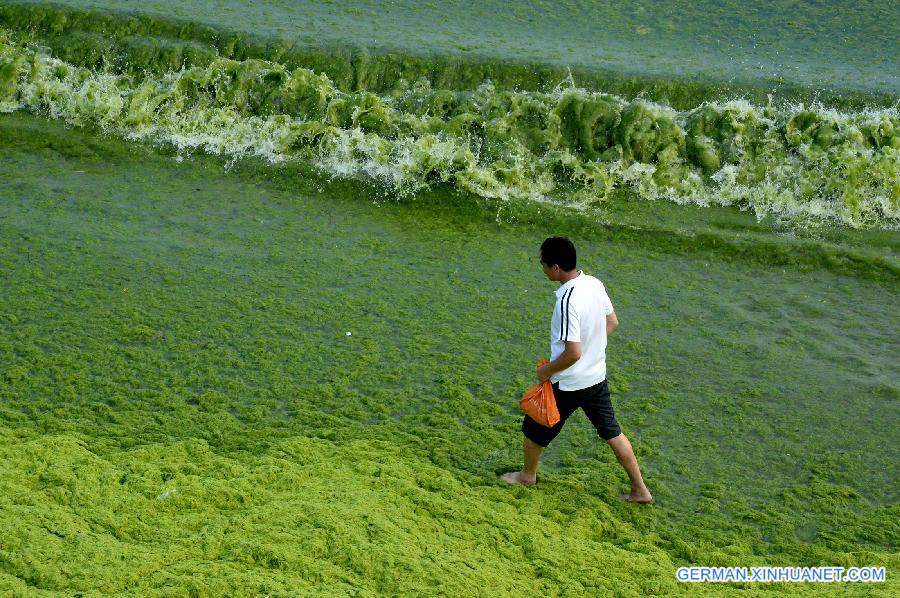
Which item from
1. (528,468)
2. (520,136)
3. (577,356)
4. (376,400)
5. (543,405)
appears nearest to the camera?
(577,356)

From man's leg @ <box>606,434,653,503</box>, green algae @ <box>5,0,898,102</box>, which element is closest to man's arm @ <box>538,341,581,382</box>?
man's leg @ <box>606,434,653,503</box>

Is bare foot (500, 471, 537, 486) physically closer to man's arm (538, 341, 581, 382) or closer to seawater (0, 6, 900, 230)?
man's arm (538, 341, 581, 382)

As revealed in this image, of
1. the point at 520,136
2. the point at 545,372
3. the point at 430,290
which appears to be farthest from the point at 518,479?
the point at 520,136

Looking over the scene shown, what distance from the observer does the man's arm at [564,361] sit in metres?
3.79

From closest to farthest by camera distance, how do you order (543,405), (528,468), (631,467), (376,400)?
(543,405) < (631,467) < (528,468) < (376,400)

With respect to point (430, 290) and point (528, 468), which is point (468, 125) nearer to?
point (430, 290)

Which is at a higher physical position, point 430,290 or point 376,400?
point 430,290

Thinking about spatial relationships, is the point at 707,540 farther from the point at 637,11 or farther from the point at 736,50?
the point at 637,11

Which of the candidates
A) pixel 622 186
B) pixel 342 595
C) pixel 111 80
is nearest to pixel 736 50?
pixel 622 186

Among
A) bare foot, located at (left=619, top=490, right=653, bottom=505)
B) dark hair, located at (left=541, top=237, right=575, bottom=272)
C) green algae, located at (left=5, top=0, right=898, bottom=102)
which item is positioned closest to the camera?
dark hair, located at (left=541, top=237, right=575, bottom=272)

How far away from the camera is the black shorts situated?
13.0 feet

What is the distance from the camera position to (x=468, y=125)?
8.00 m

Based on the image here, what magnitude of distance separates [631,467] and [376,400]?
138 cm

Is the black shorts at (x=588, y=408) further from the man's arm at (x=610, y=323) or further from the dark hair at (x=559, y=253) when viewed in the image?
the dark hair at (x=559, y=253)
